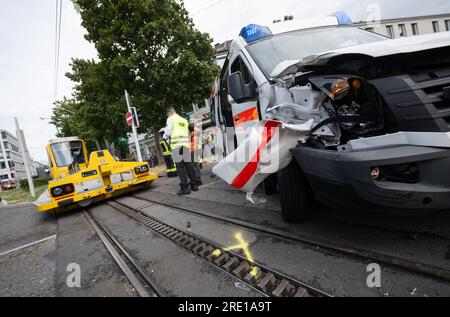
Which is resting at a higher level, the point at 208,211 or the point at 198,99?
the point at 198,99

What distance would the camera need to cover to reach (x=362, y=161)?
1.44 metres

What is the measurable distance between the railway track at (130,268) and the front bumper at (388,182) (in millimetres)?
1614

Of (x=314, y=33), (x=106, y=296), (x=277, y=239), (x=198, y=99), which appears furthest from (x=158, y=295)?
(x=198, y=99)

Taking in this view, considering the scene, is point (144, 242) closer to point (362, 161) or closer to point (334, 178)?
point (334, 178)

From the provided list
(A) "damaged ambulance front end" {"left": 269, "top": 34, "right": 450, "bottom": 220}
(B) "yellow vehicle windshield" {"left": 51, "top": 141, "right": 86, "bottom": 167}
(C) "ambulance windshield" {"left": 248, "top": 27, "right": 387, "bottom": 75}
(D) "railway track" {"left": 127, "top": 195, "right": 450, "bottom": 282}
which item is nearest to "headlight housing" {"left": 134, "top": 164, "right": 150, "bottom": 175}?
(B) "yellow vehicle windshield" {"left": 51, "top": 141, "right": 86, "bottom": 167}

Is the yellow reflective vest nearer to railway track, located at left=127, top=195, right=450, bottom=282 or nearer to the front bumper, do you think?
railway track, located at left=127, top=195, right=450, bottom=282

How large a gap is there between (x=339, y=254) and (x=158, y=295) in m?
1.55

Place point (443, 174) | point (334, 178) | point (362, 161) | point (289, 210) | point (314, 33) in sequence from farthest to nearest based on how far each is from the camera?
point (314, 33), point (289, 210), point (334, 178), point (362, 161), point (443, 174)

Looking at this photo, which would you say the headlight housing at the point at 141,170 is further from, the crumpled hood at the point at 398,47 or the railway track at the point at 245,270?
the crumpled hood at the point at 398,47

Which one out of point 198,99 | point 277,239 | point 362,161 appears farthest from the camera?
point 198,99

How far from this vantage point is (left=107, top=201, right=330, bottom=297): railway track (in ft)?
5.52

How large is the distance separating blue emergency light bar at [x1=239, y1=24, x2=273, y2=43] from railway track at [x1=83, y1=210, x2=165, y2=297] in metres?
3.08

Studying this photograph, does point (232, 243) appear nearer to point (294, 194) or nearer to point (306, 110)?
point (294, 194)

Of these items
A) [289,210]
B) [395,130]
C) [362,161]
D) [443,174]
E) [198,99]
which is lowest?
[289,210]
